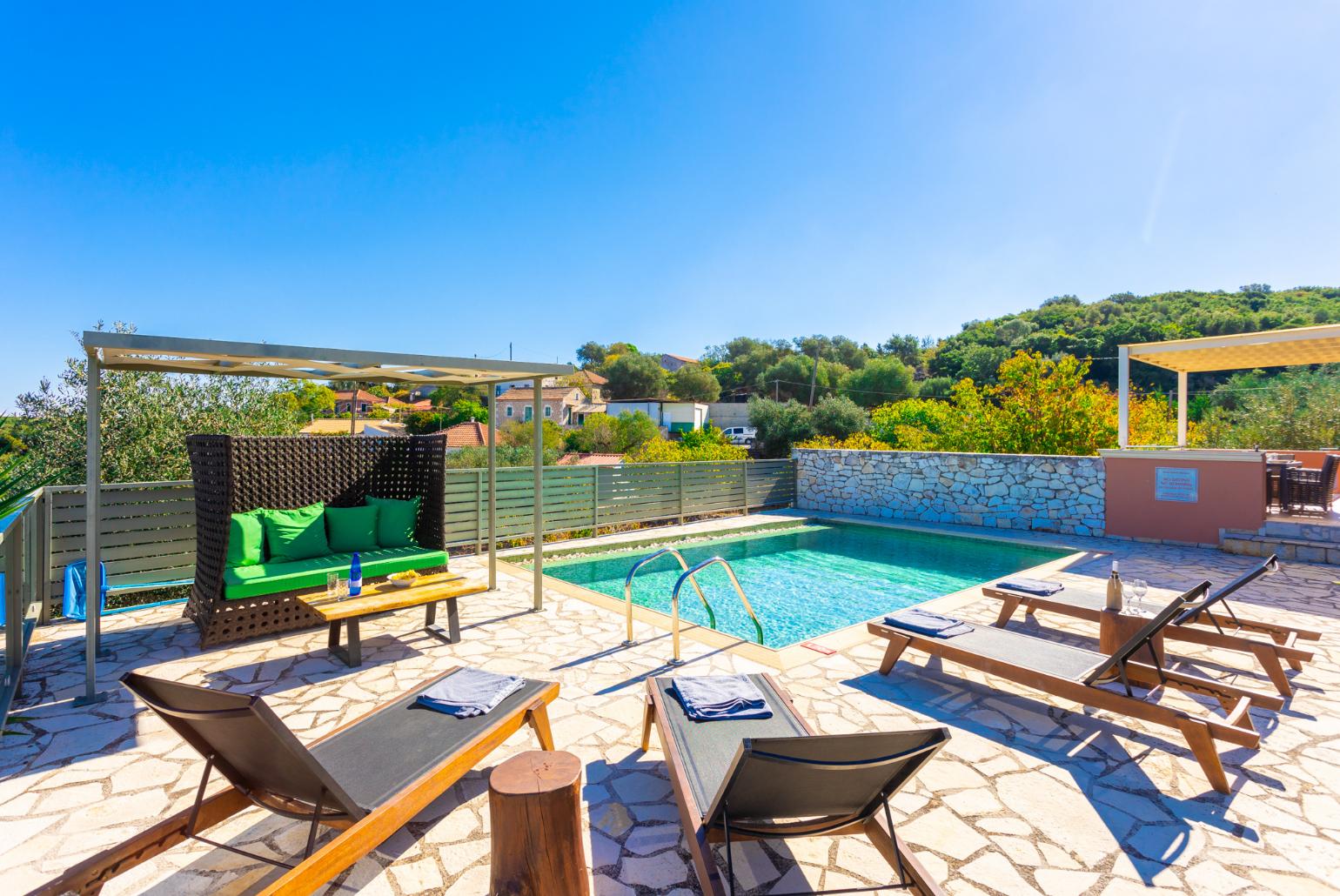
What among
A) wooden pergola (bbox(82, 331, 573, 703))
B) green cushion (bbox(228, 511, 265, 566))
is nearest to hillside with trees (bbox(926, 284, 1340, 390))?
wooden pergola (bbox(82, 331, 573, 703))

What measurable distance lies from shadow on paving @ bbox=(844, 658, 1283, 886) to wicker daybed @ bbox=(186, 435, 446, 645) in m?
4.27

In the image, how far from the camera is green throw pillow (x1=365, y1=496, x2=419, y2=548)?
614 cm

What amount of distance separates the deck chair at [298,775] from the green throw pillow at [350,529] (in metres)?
3.60

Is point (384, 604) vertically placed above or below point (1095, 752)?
above

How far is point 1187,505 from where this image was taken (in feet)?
29.9

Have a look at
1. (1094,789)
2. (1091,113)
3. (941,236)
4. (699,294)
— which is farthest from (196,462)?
(699,294)

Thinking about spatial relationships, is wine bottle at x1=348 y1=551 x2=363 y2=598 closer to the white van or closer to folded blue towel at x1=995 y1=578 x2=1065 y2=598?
folded blue towel at x1=995 y1=578 x2=1065 y2=598

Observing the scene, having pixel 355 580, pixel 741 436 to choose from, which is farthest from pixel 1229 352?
pixel 741 436

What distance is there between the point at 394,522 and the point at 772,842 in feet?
16.1

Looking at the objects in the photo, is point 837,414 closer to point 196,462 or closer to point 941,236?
point 941,236

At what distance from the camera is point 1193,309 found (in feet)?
102

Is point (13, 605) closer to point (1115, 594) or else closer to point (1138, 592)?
point (1115, 594)

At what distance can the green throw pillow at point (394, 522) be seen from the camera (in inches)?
242

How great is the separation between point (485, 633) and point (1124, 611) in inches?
191
